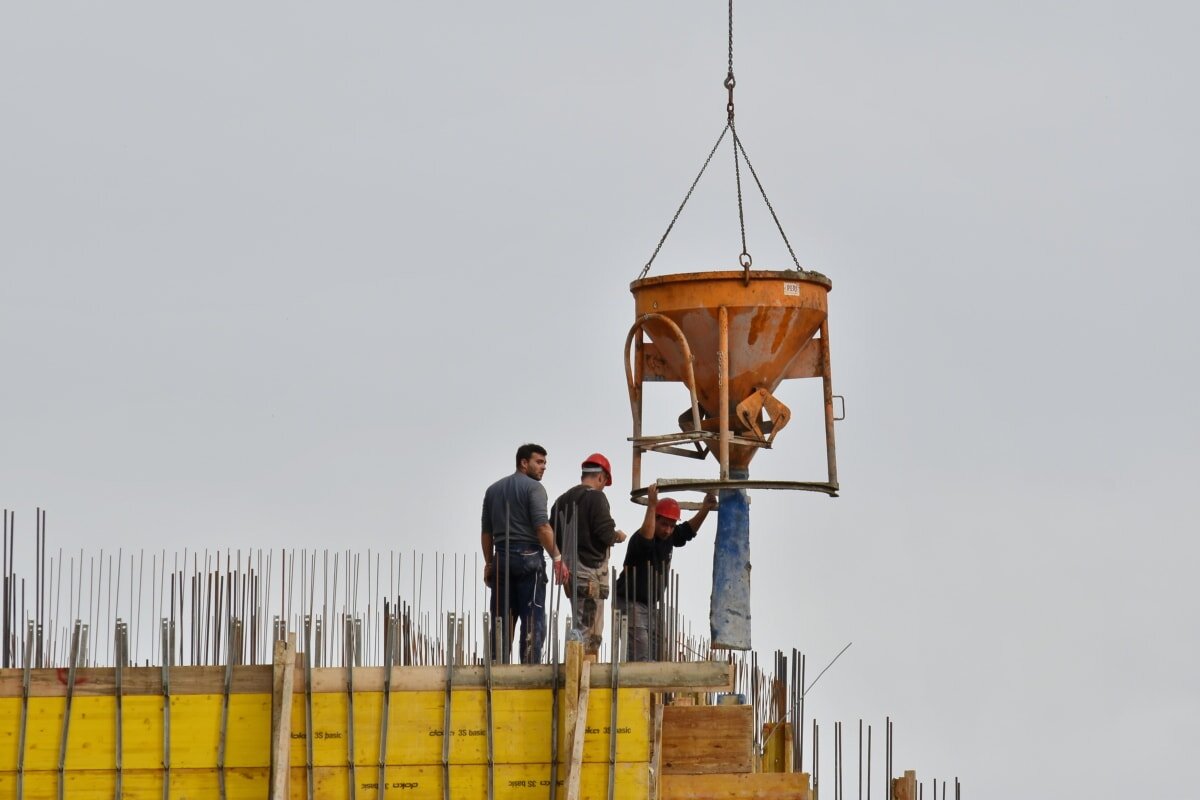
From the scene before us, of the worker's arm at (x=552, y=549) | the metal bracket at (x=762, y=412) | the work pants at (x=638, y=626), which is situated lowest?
the work pants at (x=638, y=626)

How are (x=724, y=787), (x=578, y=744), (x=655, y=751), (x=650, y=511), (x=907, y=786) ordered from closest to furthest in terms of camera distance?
1. (x=578, y=744)
2. (x=655, y=751)
3. (x=724, y=787)
4. (x=650, y=511)
5. (x=907, y=786)

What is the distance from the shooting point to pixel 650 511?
833 inches

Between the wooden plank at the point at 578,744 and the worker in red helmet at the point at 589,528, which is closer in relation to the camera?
the wooden plank at the point at 578,744

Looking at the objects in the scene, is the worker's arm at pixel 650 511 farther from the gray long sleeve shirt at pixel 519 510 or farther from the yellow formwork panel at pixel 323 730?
the yellow formwork panel at pixel 323 730

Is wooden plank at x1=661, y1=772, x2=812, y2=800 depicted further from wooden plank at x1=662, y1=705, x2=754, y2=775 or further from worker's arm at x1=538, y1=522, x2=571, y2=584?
worker's arm at x1=538, y1=522, x2=571, y2=584

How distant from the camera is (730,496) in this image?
21.5 metres

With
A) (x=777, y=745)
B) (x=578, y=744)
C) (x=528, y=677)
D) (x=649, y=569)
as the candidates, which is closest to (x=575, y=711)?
(x=578, y=744)

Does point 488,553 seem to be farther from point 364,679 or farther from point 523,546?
point 364,679

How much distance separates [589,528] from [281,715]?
11.5 feet

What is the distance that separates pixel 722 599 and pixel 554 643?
3004 mm

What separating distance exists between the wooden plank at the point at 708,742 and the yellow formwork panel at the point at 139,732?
353 cm

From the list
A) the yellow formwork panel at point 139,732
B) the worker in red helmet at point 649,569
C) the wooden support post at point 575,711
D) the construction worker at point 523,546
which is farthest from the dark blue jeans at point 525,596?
the yellow formwork panel at point 139,732

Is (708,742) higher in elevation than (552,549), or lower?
lower

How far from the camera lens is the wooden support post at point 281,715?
18766 mm
